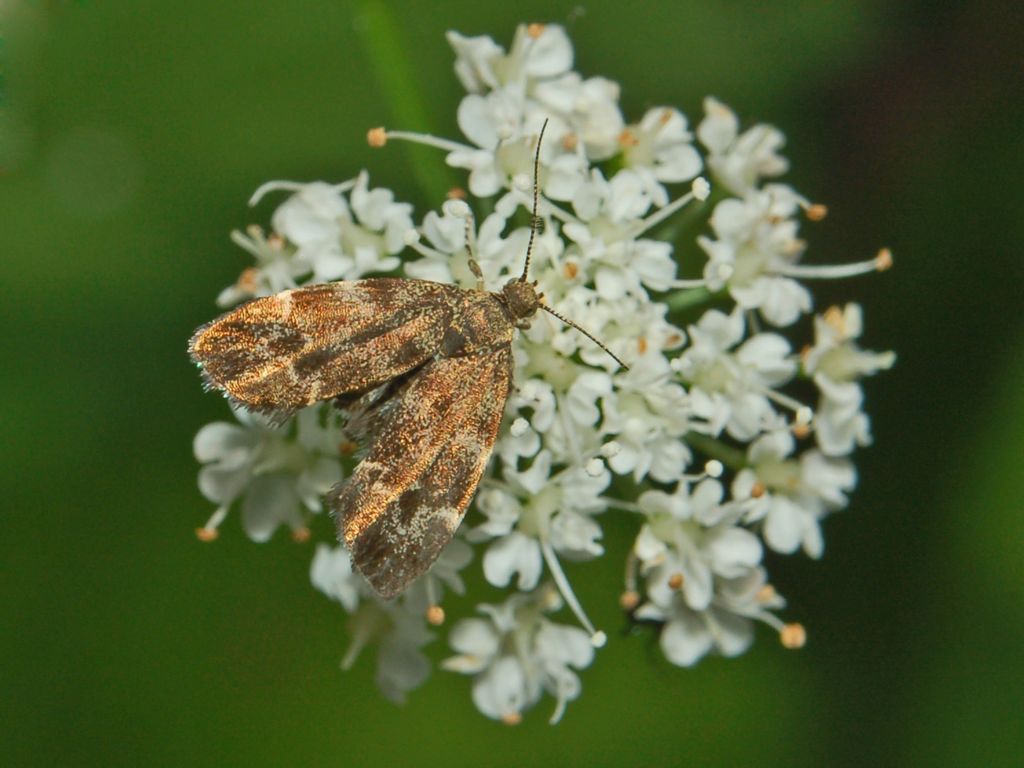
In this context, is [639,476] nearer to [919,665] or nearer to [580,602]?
[580,602]

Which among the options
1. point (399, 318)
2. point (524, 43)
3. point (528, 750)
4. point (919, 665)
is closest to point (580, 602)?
point (528, 750)

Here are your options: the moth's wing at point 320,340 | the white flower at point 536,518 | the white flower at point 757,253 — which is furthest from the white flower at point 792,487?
the moth's wing at point 320,340

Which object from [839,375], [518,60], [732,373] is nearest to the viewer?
[732,373]

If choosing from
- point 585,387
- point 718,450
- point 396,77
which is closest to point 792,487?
point 718,450

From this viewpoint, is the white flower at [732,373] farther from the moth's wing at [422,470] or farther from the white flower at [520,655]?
the white flower at [520,655]

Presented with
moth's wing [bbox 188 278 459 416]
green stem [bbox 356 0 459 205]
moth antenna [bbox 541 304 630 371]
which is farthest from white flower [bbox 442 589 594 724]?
green stem [bbox 356 0 459 205]

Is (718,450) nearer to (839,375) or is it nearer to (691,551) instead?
(691,551)
